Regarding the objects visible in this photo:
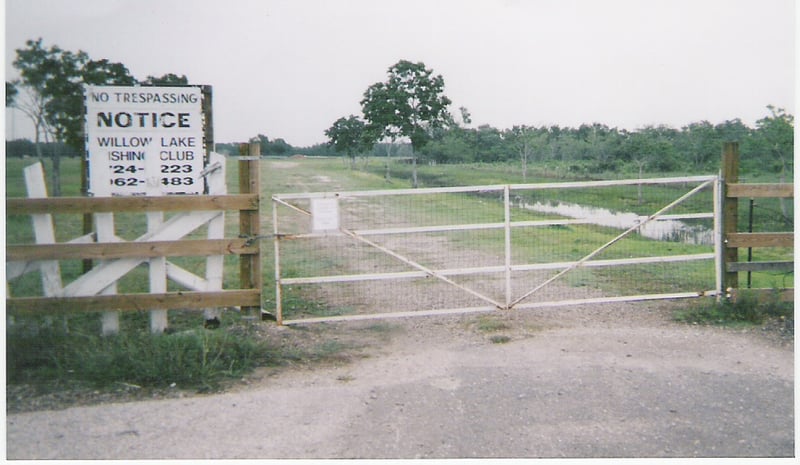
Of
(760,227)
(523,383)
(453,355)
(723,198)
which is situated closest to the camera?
(523,383)

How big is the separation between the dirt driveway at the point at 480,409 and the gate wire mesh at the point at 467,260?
116cm

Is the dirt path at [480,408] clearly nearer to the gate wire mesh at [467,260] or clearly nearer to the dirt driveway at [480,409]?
the dirt driveway at [480,409]

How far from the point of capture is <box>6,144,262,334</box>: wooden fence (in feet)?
17.6

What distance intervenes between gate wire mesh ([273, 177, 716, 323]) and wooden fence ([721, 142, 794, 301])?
20 cm

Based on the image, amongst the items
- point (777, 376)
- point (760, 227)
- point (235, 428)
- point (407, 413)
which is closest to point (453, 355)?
point (407, 413)

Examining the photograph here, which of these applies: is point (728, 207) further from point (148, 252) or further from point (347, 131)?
point (347, 131)

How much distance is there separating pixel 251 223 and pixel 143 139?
118cm

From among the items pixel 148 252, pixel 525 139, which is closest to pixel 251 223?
pixel 148 252

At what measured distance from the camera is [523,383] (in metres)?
4.69

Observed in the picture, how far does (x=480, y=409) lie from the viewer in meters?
4.25

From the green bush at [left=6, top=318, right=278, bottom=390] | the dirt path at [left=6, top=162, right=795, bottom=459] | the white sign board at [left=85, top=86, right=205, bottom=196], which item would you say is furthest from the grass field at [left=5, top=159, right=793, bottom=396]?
the white sign board at [left=85, top=86, right=205, bottom=196]

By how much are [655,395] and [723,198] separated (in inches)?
116

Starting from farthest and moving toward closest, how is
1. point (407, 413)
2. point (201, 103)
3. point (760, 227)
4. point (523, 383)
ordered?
1. point (760, 227)
2. point (201, 103)
3. point (523, 383)
4. point (407, 413)

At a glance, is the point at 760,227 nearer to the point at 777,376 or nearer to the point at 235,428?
the point at 777,376
